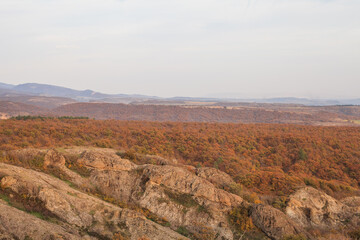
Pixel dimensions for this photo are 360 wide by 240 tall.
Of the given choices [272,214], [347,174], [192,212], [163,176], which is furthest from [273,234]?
[347,174]

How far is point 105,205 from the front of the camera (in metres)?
10.8

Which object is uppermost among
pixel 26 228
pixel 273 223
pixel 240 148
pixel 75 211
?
pixel 26 228

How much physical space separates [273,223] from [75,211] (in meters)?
9.89

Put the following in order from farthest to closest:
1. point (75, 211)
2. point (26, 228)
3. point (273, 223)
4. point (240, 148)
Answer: point (240, 148), point (273, 223), point (75, 211), point (26, 228)

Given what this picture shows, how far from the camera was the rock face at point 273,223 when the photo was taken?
11.6 meters

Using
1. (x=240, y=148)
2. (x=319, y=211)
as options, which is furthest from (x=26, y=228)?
(x=240, y=148)

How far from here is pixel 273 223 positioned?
466 inches

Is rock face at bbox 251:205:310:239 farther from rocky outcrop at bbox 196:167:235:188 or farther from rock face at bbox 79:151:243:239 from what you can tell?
rocky outcrop at bbox 196:167:235:188

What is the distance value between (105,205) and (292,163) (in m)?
28.3

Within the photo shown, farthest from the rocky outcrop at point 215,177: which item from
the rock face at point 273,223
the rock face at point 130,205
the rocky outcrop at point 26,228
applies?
the rocky outcrop at point 26,228

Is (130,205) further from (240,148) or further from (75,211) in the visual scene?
(240,148)

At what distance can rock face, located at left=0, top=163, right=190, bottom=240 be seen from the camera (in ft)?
30.4

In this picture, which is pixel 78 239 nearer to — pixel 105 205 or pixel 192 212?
pixel 105 205

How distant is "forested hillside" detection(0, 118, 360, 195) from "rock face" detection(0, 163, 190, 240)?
12.6 metres
